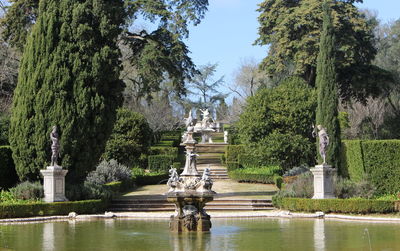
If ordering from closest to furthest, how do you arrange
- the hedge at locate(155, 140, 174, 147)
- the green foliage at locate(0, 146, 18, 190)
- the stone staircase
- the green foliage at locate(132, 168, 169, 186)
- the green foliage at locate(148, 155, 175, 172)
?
the stone staircase, the green foliage at locate(0, 146, 18, 190), the green foliage at locate(132, 168, 169, 186), the green foliage at locate(148, 155, 175, 172), the hedge at locate(155, 140, 174, 147)

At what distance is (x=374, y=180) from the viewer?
26766mm

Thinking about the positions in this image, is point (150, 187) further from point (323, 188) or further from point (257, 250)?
point (257, 250)

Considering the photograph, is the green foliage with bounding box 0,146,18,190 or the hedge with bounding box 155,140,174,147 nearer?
the green foliage with bounding box 0,146,18,190

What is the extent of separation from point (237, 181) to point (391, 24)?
44.3 metres

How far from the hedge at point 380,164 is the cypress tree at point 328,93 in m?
1.53

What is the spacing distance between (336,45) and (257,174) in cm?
1292

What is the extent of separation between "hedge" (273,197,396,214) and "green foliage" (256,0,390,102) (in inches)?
777

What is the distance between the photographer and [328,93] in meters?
29.7

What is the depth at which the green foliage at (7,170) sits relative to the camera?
2719 centimetres

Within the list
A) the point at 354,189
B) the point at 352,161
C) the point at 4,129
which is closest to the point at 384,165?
the point at 352,161

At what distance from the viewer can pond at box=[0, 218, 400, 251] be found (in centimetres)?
1497

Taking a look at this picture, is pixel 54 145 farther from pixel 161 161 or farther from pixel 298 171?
pixel 161 161

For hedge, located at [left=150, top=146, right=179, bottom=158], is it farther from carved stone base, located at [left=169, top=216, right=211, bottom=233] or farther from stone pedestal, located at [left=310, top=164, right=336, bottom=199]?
carved stone base, located at [left=169, top=216, right=211, bottom=233]

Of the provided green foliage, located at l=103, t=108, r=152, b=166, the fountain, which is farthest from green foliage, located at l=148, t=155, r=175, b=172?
the fountain
